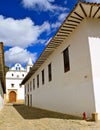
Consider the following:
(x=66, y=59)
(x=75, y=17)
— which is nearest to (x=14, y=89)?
(x=66, y=59)

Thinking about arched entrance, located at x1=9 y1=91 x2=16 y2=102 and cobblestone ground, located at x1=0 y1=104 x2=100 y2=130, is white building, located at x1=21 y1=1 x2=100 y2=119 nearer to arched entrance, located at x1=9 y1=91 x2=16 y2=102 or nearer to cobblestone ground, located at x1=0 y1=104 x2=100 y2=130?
cobblestone ground, located at x1=0 y1=104 x2=100 y2=130

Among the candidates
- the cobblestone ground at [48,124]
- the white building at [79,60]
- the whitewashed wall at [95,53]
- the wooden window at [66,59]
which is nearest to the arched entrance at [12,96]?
the white building at [79,60]

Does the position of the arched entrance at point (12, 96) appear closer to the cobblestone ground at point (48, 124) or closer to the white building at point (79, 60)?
the white building at point (79, 60)

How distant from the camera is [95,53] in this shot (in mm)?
8008

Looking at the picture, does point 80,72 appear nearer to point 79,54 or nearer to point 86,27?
point 79,54

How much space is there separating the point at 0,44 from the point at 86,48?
12.4 feet

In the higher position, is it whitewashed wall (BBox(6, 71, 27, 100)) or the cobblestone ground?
whitewashed wall (BBox(6, 71, 27, 100))

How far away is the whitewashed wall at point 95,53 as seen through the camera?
7594 mm

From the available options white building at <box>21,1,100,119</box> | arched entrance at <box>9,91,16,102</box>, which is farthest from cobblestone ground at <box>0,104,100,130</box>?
arched entrance at <box>9,91,16,102</box>

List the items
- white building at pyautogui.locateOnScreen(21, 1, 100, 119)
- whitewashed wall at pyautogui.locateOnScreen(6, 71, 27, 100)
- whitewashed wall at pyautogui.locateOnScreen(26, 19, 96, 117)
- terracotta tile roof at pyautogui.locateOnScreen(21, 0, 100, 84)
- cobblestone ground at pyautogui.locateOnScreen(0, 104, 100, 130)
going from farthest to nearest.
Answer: whitewashed wall at pyautogui.locateOnScreen(6, 71, 27, 100) → whitewashed wall at pyautogui.locateOnScreen(26, 19, 96, 117) → white building at pyautogui.locateOnScreen(21, 1, 100, 119) → terracotta tile roof at pyautogui.locateOnScreen(21, 0, 100, 84) → cobblestone ground at pyautogui.locateOnScreen(0, 104, 100, 130)

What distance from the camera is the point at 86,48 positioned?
8.21m

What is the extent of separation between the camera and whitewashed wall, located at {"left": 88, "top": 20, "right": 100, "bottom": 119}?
7.59 metres

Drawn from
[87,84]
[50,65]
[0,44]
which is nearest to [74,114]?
[87,84]

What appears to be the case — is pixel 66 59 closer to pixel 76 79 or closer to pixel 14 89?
pixel 76 79
